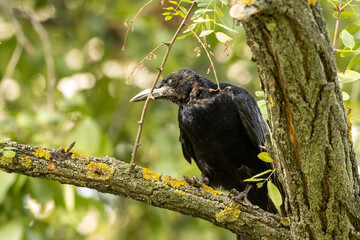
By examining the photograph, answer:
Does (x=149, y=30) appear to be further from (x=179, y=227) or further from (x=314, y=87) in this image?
(x=314, y=87)

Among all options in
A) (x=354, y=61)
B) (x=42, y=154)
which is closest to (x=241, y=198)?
(x=354, y=61)

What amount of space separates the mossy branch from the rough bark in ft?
1.31

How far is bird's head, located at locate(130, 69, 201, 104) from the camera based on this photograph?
388 centimetres

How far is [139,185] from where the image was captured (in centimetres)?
261

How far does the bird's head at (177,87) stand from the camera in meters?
3.88

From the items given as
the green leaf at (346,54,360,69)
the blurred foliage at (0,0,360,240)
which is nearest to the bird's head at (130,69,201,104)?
the blurred foliage at (0,0,360,240)

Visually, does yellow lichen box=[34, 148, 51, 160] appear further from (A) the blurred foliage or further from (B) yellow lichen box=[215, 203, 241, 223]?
(A) the blurred foliage

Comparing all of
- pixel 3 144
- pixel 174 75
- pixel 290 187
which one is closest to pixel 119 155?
pixel 174 75

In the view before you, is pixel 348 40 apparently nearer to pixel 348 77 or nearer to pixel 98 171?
pixel 348 77

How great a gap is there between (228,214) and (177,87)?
1.48 metres

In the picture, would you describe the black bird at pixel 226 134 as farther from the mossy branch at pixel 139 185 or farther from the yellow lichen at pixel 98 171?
the yellow lichen at pixel 98 171

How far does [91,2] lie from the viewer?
7.14m

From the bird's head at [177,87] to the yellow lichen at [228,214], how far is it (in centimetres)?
133

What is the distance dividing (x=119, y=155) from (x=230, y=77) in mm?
2061
